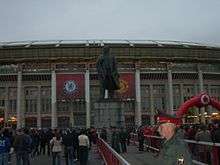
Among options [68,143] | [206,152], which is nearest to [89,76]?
[68,143]

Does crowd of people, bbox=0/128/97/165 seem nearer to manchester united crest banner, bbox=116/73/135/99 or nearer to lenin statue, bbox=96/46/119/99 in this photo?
lenin statue, bbox=96/46/119/99

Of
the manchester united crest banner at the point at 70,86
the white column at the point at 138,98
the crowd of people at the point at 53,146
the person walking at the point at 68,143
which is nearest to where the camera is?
the crowd of people at the point at 53,146

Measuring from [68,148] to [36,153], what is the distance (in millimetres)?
11691

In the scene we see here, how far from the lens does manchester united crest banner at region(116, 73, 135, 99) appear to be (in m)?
91.2

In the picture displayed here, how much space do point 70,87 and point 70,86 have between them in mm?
594

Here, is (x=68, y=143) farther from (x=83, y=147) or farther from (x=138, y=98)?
(x=138, y=98)

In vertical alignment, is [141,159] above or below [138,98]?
below

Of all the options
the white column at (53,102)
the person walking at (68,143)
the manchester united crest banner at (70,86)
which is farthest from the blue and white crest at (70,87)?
the person walking at (68,143)

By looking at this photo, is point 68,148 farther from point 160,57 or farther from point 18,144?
point 160,57

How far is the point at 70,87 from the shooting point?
92.2m

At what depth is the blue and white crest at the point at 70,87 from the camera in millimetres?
91250

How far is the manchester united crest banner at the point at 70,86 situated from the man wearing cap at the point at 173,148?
85.7 meters

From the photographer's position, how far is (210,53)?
10875 centimetres

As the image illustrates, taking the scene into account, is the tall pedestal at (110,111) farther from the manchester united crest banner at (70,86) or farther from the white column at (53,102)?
the white column at (53,102)
